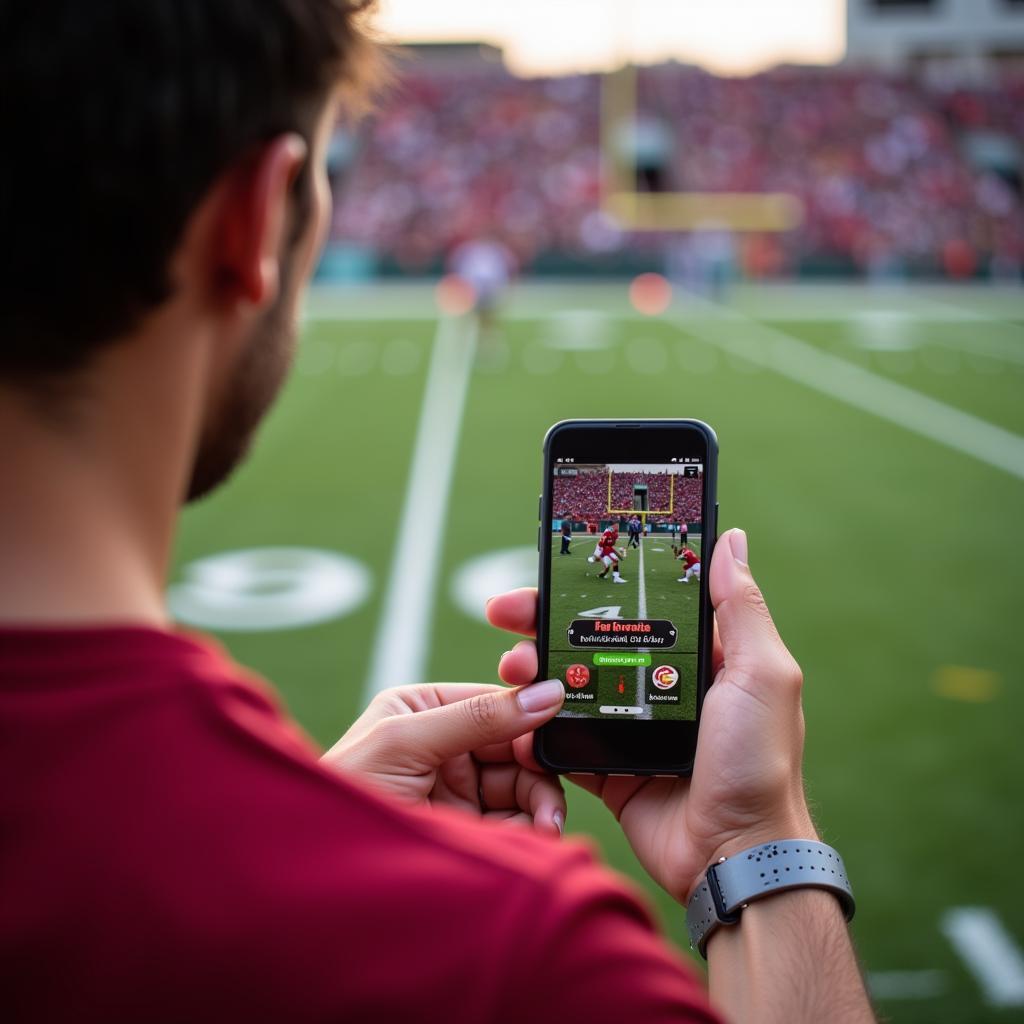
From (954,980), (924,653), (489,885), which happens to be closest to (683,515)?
(489,885)

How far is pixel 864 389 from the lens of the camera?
1473 centimetres

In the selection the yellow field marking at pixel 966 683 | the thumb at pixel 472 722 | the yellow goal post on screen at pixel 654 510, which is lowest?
the yellow field marking at pixel 966 683

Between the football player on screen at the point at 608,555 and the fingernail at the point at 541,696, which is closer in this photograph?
the fingernail at the point at 541,696

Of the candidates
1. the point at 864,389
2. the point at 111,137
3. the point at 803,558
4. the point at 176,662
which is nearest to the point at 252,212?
the point at 111,137

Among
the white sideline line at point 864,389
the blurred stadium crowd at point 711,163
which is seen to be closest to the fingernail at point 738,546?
the white sideline line at point 864,389

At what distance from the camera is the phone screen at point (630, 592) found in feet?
6.02

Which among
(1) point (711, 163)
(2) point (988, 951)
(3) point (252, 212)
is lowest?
(2) point (988, 951)

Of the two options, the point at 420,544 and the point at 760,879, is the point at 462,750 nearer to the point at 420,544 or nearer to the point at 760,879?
the point at 760,879

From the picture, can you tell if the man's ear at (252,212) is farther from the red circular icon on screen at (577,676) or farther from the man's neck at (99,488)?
the red circular icon on screen at (577,676)

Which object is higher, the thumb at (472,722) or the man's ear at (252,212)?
the man's ear at (252,212)

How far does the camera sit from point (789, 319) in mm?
23312

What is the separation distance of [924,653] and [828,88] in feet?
128

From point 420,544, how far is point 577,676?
6206mm

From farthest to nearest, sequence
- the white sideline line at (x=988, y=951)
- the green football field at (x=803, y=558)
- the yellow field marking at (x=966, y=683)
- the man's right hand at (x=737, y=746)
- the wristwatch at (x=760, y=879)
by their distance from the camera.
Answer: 1. the yellow field marking at (x=966, y=683)
2. the green football field at (x=803, y=558)
3. the white sideline line at (x=988, y=951)
4. the man's right hand at (x=737, y=746)
5. the wristwatch at (x=760, y=879)
